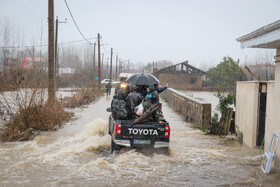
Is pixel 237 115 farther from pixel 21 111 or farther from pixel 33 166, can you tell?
pixel 21 111

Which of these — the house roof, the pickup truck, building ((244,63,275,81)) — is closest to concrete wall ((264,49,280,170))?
the house roof

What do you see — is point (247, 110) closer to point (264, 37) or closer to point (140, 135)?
point (264, 37)

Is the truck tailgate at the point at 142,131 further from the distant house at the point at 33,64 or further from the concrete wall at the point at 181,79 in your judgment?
the concrete wall at the point at 181,79

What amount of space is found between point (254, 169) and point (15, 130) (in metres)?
7.26

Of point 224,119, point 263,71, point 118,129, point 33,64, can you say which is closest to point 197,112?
point 224,119

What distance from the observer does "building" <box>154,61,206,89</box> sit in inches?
2239

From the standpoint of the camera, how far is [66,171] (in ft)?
22.0

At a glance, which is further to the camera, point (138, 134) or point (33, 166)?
point (138, 134)

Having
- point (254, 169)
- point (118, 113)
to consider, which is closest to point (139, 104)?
point (118, 113)

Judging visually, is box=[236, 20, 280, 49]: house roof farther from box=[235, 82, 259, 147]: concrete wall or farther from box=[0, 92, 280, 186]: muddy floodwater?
box=[0, 92, 280, 186]: muddy floodwater

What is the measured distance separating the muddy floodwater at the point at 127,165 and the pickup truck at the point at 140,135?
392 mm

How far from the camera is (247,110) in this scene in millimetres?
9547

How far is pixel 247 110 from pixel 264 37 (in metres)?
3.74

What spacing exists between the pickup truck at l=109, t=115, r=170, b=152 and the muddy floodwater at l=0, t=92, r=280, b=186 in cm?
39
